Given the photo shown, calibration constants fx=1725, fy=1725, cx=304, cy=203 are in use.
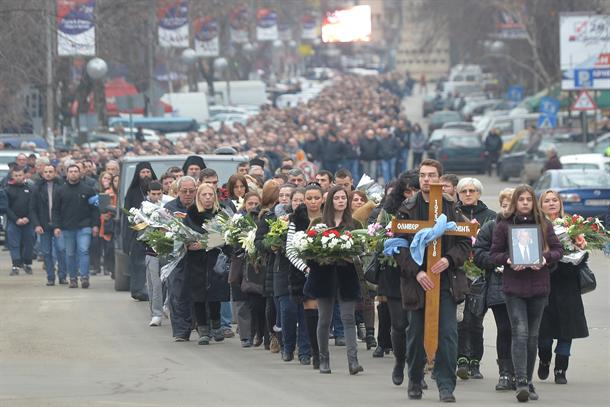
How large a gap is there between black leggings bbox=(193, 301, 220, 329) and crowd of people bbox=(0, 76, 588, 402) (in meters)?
0.01

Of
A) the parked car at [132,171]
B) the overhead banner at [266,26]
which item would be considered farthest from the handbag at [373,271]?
the overhead banner at [266,26]

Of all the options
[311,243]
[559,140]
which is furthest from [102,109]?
[311,243]

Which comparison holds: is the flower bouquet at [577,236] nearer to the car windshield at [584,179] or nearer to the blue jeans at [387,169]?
the car windshield at [584,179]

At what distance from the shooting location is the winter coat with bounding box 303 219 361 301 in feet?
45.3

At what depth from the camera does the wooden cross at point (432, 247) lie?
1220cm

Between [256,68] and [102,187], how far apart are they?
83.9 m

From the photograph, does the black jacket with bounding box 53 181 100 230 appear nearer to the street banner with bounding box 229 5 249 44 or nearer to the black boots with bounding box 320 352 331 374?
the black boots with bounding box 320 352 331 374

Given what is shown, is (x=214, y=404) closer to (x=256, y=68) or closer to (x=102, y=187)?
(x=102, y=187)

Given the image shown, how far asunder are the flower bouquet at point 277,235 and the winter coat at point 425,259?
7.96 ft

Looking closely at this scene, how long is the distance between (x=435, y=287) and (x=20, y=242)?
14.1 m

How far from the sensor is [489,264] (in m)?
12.6

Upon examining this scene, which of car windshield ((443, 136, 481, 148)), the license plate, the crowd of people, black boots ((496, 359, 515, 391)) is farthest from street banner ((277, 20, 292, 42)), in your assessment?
black boots ((496, 359, 515, 391))

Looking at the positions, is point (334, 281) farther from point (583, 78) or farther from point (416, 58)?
point (416, 58)

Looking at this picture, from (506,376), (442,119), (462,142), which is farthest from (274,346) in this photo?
(442,119)
